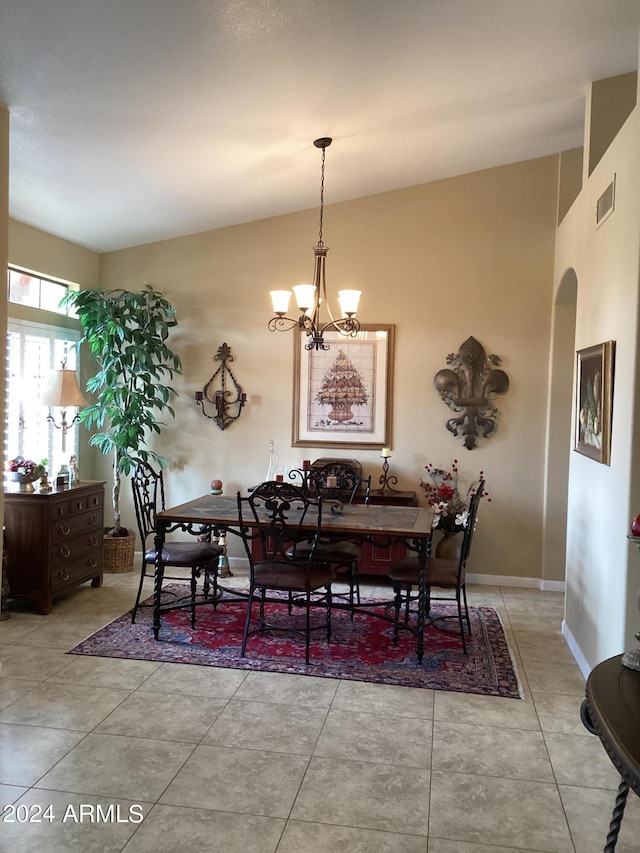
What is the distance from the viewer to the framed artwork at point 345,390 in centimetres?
563

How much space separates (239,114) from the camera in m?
3.70

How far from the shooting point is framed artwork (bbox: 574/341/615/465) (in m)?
3.29

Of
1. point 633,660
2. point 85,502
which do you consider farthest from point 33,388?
point 633,660

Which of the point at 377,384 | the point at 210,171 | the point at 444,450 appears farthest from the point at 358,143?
the point at 444,450

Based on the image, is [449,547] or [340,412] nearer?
[449,547]

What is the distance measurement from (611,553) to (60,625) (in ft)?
10.7

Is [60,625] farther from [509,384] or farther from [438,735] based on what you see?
[509,384]

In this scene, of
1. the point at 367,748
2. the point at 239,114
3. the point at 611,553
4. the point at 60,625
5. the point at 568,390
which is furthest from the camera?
the point at 568,390

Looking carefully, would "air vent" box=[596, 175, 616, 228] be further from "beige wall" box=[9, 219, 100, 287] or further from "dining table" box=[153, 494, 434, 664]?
"beige wall" box=[9, 219, 100, 287]

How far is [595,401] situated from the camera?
3584 mm

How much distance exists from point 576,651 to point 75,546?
3381mm

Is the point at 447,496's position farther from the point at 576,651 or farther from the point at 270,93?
the point at 270,93

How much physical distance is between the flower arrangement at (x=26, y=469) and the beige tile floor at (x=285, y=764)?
1207mm

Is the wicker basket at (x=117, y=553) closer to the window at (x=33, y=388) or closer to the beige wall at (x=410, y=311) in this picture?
the beige wall at (x=410, y=311)
